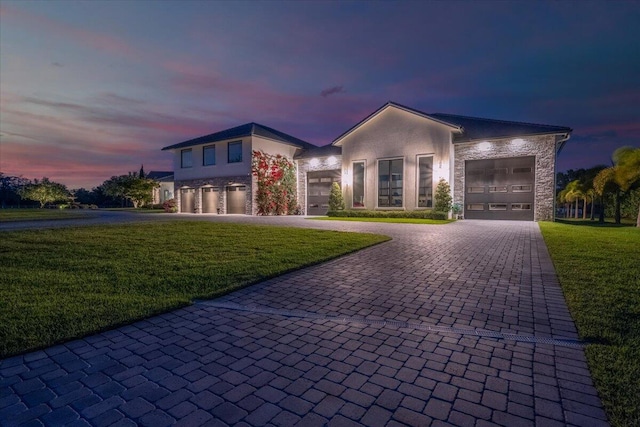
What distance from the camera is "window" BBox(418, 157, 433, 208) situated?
19.7 metres

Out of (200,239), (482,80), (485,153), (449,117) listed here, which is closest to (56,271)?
(200,239)

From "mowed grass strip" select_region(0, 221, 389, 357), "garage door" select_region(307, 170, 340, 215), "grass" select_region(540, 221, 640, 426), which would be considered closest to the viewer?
"grass" select_region(540, 221, 640, 426)

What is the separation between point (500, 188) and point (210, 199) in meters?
23.8

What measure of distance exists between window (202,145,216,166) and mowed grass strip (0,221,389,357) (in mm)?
17569

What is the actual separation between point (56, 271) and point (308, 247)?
17.7 feet

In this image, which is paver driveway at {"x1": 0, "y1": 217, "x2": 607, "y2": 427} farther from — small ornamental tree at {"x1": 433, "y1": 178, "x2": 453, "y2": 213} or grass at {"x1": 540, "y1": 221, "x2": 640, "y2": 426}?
small ornamental tree at {"x1": 433, "y1": 178, "x2": 453, "y2": 213}

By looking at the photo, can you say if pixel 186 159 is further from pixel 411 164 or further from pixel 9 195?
pixel 9 195

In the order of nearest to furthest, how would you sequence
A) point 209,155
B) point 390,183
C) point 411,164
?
point 411,164 < point 390,183 < point 209,155

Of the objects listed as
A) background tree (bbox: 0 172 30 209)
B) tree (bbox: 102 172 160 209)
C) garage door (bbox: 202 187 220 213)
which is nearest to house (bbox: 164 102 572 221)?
garage door (bbox: 202 187 220 213)

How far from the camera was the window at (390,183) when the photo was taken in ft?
68.1

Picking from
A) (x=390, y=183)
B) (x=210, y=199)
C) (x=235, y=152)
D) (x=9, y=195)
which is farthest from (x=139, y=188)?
(x=390, y=183)

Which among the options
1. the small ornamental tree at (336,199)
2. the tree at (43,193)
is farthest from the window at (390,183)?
the tree at (43,193)

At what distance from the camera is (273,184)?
78.5 feet

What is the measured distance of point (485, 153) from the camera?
18828mm
